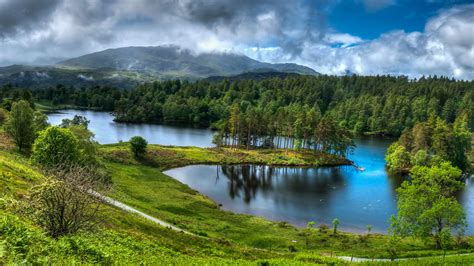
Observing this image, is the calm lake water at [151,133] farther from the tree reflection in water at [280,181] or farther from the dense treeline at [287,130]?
the tree reflection in water at [280,181]

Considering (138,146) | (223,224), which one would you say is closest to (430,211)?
(223,224)

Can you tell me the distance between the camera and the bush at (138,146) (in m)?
106

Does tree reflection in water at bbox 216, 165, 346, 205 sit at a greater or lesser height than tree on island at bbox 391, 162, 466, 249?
lesser

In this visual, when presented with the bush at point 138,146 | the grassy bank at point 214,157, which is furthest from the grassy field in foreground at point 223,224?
the bush at point 138,146

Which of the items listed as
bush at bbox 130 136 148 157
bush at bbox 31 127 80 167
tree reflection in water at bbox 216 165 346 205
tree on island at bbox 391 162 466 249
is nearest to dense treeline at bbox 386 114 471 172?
tree reflection in water at bbox 216 165 346 205

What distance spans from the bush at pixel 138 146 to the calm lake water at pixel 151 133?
34980mm

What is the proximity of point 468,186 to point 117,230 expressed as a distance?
99.7m

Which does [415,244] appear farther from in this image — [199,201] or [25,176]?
[25,176]

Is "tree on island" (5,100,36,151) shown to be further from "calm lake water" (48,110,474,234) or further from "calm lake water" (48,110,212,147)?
"calm lake water" (48,110,212,147)

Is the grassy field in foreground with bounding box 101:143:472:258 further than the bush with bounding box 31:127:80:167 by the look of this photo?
No

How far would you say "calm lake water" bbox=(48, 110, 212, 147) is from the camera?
5817 inches

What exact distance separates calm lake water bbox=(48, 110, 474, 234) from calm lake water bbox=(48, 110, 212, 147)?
43576mm

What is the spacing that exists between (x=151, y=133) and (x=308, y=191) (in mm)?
100017

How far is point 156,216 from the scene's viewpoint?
169 feet
